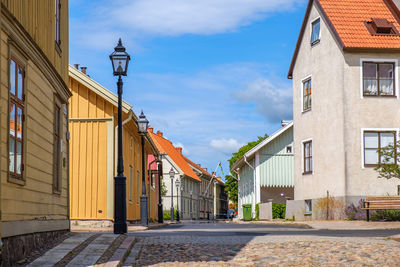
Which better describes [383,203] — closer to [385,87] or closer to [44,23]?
[385,87]

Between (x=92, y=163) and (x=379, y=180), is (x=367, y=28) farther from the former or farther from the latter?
(x=92, y=163)

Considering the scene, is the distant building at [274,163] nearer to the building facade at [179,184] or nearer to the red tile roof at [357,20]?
the red tile roof at [357,20]

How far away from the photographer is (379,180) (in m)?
25.8

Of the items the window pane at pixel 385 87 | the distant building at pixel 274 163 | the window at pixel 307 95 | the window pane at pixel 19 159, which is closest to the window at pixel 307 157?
the window at pixel 307 95

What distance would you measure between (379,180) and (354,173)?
101cm

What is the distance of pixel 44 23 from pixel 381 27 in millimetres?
18220

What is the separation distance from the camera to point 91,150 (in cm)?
2241

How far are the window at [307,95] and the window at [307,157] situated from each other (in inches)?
64.2

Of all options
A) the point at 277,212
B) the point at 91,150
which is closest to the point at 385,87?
the point at 277,212

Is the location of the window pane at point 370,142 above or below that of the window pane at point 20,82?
above

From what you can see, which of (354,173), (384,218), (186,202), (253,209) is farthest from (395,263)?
(186,202)

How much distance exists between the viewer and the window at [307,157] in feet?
95.8

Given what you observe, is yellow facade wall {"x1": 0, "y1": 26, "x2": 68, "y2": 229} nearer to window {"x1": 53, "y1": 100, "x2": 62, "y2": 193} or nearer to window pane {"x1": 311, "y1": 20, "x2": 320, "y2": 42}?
window {"x1": 53, "y1": 100, "x2": 62, "y2": 193}

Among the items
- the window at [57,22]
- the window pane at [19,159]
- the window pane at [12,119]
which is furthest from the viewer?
the window at [57,22]
